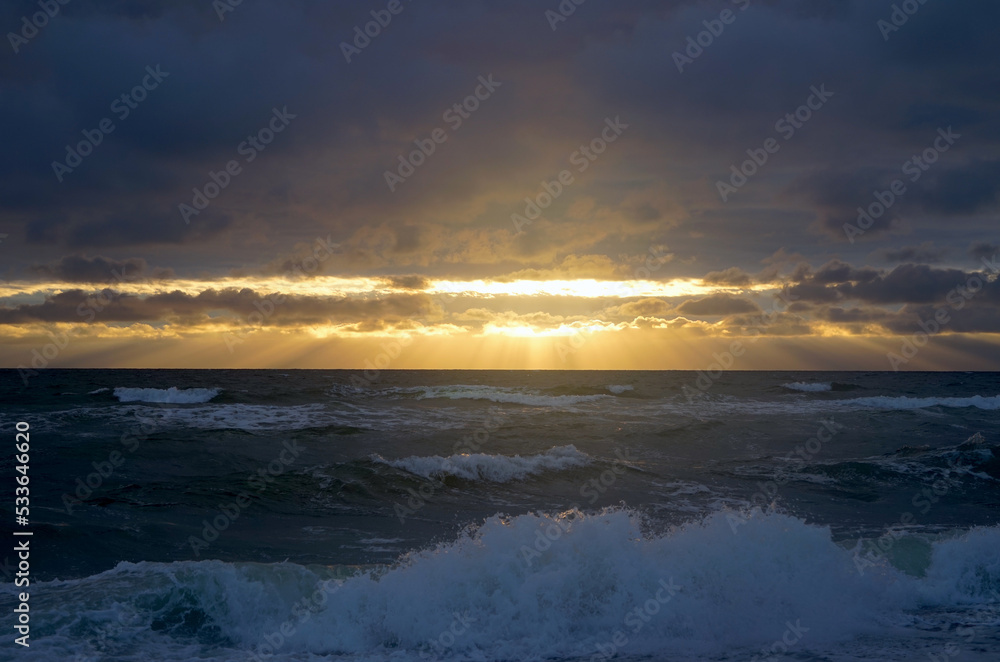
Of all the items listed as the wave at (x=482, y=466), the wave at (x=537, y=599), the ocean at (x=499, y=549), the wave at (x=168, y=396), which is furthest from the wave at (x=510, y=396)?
the wave at (x=537, y=599)

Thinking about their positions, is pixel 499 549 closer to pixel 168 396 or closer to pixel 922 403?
pixel 168 396

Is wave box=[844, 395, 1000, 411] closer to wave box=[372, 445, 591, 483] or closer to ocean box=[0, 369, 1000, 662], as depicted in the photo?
ocean box=[0, 369, 1000, 662]

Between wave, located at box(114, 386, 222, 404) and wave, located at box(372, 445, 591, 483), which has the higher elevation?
wave, located at box(114, 386, 222, 404)

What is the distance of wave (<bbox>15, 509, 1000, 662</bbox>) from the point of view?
706 cm

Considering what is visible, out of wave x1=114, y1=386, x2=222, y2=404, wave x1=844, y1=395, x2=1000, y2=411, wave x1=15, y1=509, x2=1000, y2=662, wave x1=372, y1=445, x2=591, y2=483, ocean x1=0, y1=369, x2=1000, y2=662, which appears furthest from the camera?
wave x1=844, y1=395, x2=1000, y2=411

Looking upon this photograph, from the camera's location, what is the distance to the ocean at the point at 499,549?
7.17 meters

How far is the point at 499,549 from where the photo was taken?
8.69 m

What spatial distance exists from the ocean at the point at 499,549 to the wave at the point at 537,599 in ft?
0.11

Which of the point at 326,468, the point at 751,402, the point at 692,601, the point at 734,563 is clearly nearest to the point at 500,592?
the point at 692,601

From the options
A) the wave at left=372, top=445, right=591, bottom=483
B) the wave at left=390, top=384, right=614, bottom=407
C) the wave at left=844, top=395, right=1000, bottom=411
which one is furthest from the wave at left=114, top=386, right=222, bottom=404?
the wave at left=844, top=395, right=1000, bottom=411

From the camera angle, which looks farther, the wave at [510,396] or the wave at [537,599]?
the wave at [510,396]

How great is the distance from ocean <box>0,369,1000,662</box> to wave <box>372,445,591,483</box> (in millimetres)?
93

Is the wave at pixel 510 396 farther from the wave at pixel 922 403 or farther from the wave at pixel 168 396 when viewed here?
the wave at pixel 922 403

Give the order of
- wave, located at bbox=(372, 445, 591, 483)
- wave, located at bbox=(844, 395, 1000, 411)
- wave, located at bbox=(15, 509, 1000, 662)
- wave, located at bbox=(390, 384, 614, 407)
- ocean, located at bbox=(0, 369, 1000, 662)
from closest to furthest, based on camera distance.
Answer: wave, located at bbox=(15, 509, 1000, 662), ocean, located at bbox=(0, 369, 1000, 662), wave, located at bbox=(372, 445, 591, 483), wave, located at bbox=(844, 395, 1000, 411), wave, located at bbox=(390, 384, 614, 407)
